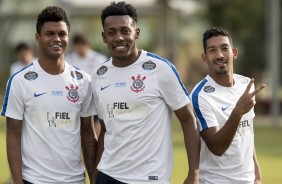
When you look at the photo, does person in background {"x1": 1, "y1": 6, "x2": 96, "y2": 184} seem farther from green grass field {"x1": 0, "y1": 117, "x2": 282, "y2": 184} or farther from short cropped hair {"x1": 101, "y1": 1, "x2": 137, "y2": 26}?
green grass field {"x1": 0, "y1": 117, "x2": 282, "y2": 184}

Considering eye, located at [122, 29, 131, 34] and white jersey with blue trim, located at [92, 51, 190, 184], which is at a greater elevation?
eye, located at [122, 29, 131, 34]

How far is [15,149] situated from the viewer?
7070mm

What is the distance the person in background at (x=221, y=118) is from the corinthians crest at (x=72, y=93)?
96 cm

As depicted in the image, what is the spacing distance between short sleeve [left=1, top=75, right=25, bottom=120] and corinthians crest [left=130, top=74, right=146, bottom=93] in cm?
92

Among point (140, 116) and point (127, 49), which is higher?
point (127, 49)

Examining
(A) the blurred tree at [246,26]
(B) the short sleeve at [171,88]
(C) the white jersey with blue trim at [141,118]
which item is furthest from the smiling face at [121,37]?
(A) the blurred tree at [246,26]

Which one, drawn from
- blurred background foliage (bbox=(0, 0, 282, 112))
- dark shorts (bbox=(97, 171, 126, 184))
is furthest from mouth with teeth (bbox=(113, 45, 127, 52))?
blurred background foliage (bbox=(0, 0, 282, 112))

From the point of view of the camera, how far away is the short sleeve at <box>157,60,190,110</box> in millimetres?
6941

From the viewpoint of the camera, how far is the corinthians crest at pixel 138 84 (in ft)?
22.8

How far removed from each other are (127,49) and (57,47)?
64 cm

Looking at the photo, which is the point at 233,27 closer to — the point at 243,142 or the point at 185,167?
the point at 185,167

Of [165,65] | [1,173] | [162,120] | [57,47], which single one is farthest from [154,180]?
[1,173]

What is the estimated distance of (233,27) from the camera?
144 ft

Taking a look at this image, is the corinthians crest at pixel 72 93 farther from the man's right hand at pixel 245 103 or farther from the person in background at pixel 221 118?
the man's right hand at pixel 245 103
